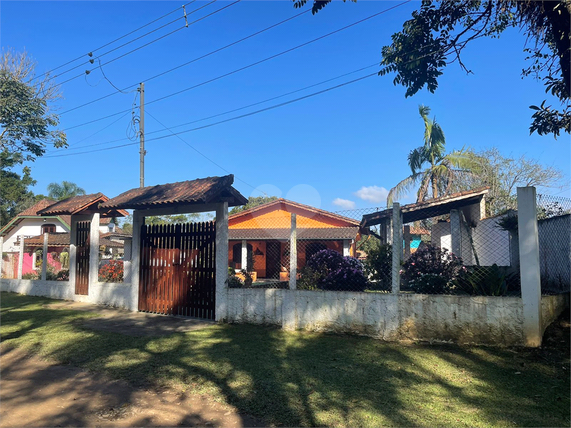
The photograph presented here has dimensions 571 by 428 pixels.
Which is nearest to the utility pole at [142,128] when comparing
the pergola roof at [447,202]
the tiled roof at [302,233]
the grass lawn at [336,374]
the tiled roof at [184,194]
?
the tiled roof at [302,233]

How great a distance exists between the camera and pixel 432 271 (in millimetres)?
7625

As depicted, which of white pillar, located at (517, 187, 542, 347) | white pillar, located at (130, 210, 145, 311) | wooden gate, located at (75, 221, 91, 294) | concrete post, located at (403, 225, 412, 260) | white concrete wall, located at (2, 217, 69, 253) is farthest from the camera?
white concrete wall, located at (2, 217, 69, 253)

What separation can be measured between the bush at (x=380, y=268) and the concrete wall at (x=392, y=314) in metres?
1.25

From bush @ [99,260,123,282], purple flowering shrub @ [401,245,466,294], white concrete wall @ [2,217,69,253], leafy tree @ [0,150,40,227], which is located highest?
leafy tree @ [0,150,40,227]

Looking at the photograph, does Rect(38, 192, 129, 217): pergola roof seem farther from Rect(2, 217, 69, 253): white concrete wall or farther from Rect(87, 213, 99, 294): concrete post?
Rect(2, 217, 69, 253): white concrete wall

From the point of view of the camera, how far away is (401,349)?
5.61 meters

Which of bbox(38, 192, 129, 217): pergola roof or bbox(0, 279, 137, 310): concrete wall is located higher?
bbox(38, 192, 129, 217): pergola roof

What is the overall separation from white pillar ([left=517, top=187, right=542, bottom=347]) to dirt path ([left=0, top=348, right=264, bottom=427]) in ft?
12.9

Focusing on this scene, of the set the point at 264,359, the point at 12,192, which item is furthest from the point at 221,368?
the point at 12,192

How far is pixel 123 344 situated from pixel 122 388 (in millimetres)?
2067

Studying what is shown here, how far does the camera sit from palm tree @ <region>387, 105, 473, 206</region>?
20953 millimetres

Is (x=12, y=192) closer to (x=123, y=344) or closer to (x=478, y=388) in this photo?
(x=123, y=344)

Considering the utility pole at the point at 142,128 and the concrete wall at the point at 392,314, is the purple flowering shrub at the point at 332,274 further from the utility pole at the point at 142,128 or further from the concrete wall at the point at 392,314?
the utility pole at the point at 142,128

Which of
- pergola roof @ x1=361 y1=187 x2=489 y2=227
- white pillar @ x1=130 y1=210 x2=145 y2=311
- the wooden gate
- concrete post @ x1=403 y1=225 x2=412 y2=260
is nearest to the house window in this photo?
Result: the wooden gate
